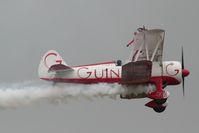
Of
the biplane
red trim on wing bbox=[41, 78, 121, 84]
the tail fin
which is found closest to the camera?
the biplane

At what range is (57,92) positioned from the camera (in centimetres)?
6650

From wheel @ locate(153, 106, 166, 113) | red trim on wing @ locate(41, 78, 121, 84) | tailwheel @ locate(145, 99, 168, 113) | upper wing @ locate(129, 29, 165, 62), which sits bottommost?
wheel @ locate(153, 106, 166, 113)

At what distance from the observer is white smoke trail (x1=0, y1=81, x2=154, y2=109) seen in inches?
2608

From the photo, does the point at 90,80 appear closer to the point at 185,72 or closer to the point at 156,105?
the point at 156,105

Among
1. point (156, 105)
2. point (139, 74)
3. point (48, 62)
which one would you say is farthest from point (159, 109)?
point (48, 62)

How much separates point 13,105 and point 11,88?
966mm

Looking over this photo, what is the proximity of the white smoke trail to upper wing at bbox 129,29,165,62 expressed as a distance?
1.50 m

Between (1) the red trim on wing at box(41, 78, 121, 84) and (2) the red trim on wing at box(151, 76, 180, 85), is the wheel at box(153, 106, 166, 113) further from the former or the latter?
(1) the red trim on wing at box(41, 78, 121, 84)

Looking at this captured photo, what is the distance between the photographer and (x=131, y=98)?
66000 mm

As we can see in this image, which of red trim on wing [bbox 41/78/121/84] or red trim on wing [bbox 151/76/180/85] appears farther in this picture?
→ red trim on wing [bbox 41/78/121/84]

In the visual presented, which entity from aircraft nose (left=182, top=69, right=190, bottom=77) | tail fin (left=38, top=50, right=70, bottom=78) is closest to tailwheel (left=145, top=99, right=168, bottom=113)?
aircraft nose (left=182, top=69, right=190, bottom=77)

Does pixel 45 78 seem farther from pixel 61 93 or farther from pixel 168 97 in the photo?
pixel 168 97

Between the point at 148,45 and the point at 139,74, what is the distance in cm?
170

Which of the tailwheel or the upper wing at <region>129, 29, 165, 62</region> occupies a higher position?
the upper wing at <region>129, 29, 165, 62</region>
